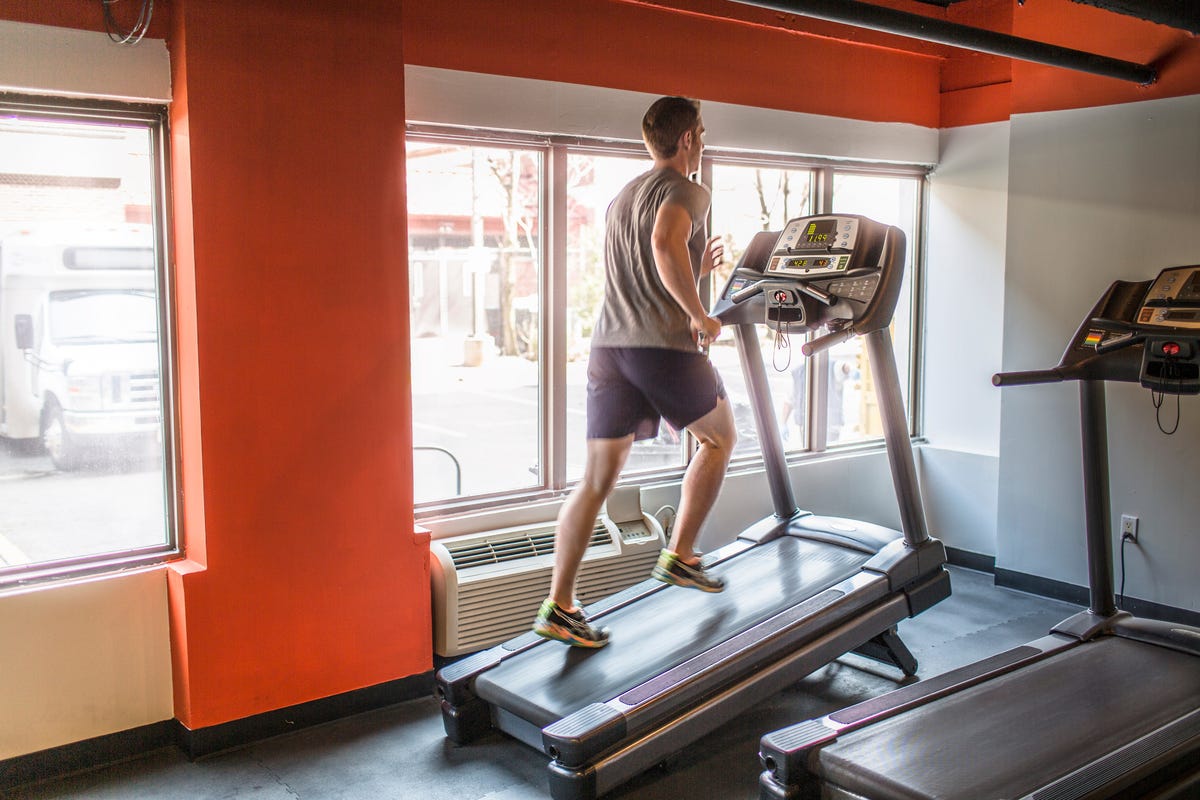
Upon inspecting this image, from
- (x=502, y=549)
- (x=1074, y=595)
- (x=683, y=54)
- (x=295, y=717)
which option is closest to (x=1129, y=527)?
(x=1074, y=595)

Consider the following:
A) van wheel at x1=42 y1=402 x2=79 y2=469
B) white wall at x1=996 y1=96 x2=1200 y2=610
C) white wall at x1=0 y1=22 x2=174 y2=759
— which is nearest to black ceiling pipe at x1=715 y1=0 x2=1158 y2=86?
white wall at x1=996 y1=96 x2=1200 y2=610

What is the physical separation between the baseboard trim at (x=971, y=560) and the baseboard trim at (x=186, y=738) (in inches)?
121

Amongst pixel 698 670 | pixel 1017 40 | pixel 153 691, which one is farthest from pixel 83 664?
pixel 1017 40

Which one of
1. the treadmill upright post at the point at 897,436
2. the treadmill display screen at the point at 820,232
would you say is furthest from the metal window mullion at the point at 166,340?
the treadmill upright post at the point at 897,436

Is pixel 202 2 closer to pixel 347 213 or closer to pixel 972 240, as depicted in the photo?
pixel 347 213

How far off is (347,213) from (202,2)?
2.44 feet

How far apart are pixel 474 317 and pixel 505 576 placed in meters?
1.03

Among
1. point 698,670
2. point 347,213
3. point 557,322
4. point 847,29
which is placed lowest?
point 698,670

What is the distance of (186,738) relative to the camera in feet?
10.6

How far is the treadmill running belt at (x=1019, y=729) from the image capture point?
8.42 ft

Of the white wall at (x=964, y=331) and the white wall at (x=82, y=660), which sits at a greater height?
the white wall at (x=964, y=331)

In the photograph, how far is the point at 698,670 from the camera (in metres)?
3.08

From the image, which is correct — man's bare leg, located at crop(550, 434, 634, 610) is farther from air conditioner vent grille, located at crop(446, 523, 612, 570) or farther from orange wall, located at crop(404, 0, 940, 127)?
orange wall, located at crop(404, 0, 940, 127)

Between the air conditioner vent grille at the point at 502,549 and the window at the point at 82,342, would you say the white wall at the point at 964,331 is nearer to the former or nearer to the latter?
the air conditioner vent grille at the point at 502,549
